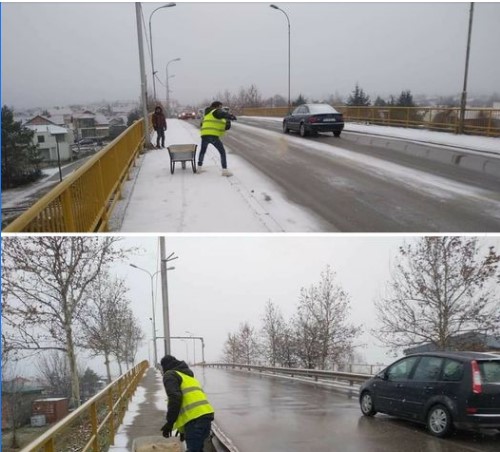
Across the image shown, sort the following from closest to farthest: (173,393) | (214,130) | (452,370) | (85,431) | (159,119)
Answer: (173,393), (85,431), (452,370), (214,130), (159,119)

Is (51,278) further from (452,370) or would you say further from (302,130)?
(302,130)

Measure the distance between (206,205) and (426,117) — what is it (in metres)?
18.1

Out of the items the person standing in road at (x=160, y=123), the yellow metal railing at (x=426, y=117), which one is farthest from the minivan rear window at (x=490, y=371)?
the yellow metal railing at (x=426, y=117)

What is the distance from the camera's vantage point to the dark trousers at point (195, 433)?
4.89m

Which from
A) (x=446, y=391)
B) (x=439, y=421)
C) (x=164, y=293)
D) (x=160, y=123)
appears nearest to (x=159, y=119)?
(x=160, y=123)

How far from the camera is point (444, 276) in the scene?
10961 mm

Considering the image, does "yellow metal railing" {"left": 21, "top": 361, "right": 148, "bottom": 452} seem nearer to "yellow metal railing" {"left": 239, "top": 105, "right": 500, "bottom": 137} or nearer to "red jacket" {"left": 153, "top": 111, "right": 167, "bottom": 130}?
"red jacket" {"left": 153, "top": 111, "right": 167, "bottom": 130}

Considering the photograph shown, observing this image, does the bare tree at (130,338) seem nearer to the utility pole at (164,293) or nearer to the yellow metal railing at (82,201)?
the utility pole at (164,293)

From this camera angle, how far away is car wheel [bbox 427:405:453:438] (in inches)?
243

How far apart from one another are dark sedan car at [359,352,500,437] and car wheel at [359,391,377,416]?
0.36 m

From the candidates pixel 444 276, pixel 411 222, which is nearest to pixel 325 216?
pixel 411 222

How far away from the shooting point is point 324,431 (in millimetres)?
7051

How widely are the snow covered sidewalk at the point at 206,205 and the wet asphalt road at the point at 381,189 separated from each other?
1.30 feet

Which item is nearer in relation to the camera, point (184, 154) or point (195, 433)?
point (195, 433)
